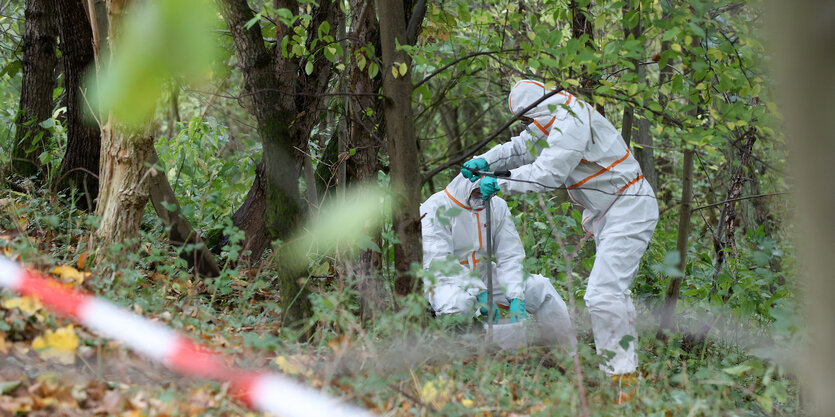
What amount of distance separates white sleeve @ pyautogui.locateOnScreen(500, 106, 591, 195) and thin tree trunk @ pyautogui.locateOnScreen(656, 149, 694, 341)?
78cm

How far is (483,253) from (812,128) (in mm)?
3345

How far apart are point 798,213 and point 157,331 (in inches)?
95.9

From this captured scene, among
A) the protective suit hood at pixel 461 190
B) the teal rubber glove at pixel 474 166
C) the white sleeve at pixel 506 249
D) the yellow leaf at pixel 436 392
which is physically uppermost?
the teal rubber glove at pixel 474 166

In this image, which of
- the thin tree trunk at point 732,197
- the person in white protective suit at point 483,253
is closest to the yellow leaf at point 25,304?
the person in white protective suit at point 483,253

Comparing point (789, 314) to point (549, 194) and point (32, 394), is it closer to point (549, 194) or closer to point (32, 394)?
point (32, 394)

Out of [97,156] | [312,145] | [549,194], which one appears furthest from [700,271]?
[97,156]

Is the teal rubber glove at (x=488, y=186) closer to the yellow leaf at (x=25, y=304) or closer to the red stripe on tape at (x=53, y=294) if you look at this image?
the red stripe on tape at (x=53, y=294)

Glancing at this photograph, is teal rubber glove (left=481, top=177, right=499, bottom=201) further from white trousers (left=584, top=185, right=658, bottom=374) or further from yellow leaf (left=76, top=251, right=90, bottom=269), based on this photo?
yellow leaf (left=76, top=251, right=90, bottom=269)

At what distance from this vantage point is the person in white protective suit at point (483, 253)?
4477mm

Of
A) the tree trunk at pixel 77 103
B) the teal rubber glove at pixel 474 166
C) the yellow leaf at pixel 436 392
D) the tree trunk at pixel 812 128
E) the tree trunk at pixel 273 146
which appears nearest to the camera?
the tree trunk at pixel 812 128

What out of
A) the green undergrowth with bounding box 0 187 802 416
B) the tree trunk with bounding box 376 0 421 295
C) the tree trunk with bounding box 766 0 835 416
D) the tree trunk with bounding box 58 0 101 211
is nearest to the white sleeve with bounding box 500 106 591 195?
the green undergrowth with bounding box 0 187 802 416

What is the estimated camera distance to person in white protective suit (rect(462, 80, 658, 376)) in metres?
4.29

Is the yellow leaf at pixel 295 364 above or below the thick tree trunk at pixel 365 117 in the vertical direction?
below

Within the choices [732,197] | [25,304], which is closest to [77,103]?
[25,304]
